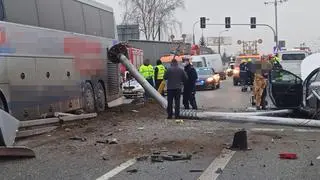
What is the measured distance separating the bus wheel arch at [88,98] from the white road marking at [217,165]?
7852mm

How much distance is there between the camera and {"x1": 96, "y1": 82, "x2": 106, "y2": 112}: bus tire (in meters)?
19.3

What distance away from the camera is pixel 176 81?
16844mm

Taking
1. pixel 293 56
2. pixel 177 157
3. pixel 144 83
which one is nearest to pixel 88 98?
pixel 144 83

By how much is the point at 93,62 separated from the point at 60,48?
9.82 ft

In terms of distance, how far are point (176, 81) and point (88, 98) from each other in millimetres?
2982

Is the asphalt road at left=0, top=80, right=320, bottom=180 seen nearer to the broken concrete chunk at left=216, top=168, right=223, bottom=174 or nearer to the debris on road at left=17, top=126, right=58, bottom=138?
the broken concrete chunk at left=216, top=168, right=223, bottom=174

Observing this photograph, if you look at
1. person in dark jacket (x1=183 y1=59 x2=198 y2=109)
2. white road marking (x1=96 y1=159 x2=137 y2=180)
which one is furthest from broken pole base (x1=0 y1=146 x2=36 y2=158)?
person in dark jacket (x1=183 y1=59 x2=198 y2=109)

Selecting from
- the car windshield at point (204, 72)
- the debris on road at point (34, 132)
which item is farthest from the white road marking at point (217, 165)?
the car windshield at point (204, 72)

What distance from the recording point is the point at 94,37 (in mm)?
18641

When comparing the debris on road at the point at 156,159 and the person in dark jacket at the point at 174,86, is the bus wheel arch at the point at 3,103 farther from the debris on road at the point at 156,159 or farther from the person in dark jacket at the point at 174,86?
the person in dark jacket at the point at 174,86

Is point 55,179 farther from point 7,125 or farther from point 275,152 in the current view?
point 275,152

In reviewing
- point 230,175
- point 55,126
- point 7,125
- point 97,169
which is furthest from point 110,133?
point 230,175

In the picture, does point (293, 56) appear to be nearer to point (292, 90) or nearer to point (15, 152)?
point (292, 90)

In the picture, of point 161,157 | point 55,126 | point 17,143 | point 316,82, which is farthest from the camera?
point 316,82
